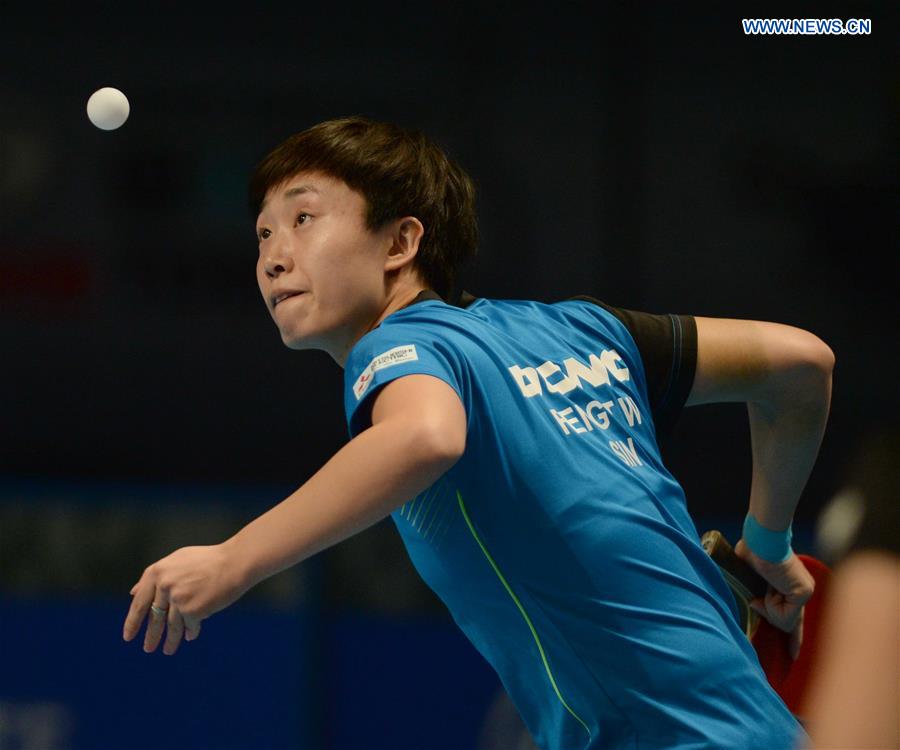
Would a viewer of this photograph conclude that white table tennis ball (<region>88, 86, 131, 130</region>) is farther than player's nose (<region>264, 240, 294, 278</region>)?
Yes

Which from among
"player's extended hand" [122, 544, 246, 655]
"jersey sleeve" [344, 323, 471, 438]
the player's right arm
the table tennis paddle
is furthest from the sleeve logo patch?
the table tennis paddle

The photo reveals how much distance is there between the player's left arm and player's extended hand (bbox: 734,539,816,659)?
86 centimetres

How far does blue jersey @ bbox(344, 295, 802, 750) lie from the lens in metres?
1.71

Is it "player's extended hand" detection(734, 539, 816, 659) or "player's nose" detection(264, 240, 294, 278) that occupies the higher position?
"player's nose" detection(264, 240, 294, 278)

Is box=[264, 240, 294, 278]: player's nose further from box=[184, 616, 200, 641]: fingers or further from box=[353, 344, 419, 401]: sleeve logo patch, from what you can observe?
box=[184, 616, 200, 641]: fingers

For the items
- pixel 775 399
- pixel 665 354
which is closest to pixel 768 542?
pixel 775 399

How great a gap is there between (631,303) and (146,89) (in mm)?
2039

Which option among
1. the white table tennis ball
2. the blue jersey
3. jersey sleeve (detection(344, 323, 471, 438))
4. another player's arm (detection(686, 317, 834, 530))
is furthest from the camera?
the white table tennis ball

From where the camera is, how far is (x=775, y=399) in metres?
2.12

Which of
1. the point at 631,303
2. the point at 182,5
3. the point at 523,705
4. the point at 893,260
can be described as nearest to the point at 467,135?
the point at 631,303

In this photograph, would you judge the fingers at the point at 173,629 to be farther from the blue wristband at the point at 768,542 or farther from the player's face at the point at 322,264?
the blue wristband at the point at 768,542

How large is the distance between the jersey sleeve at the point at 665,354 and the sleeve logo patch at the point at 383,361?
0.51 m

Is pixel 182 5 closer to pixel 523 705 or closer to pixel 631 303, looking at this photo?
pixel 631 303

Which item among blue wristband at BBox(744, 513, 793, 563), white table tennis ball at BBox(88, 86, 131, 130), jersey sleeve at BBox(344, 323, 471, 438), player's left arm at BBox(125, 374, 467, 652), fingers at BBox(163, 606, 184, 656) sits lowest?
blue wristband at BBox(744, 513, 793, 563)
